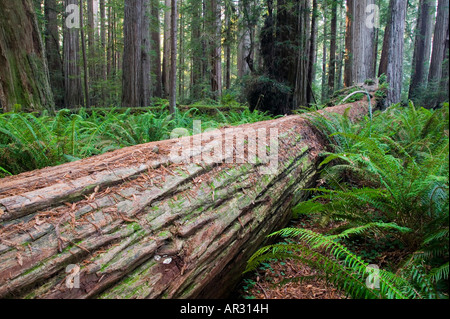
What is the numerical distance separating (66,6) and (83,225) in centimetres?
1700

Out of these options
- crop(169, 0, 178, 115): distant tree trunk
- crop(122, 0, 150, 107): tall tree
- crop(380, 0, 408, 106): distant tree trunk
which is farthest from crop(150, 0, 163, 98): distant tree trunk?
crop(380, 0, 408, 106): distant tree trunk

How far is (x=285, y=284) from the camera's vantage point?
172 cm

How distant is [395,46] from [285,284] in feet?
25.2

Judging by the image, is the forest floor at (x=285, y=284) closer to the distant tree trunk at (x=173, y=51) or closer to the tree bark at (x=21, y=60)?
the distant tree trunk at (x=173, y=51)

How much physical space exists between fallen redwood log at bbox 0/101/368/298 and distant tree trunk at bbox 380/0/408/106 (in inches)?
269

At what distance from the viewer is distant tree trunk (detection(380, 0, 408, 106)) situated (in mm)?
6637

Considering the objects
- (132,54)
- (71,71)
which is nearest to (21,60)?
(132,54)

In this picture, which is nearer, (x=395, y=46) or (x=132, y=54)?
(x=395, y=46)

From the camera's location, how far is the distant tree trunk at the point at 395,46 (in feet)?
21.8

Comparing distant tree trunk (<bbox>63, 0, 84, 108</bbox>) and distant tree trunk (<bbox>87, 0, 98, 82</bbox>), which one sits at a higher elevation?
distant tree trunk (<bbox>87, 0, 98, 82</bbox>)

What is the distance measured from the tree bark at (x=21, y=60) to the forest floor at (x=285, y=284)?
5.41 m

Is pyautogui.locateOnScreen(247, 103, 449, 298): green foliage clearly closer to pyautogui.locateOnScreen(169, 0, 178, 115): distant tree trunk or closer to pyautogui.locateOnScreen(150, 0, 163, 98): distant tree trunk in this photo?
pyautogui.locateOnScreen(169, 0, 178, 115): distant tree trunk

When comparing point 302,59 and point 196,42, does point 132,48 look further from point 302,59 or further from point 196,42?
point 302,59
